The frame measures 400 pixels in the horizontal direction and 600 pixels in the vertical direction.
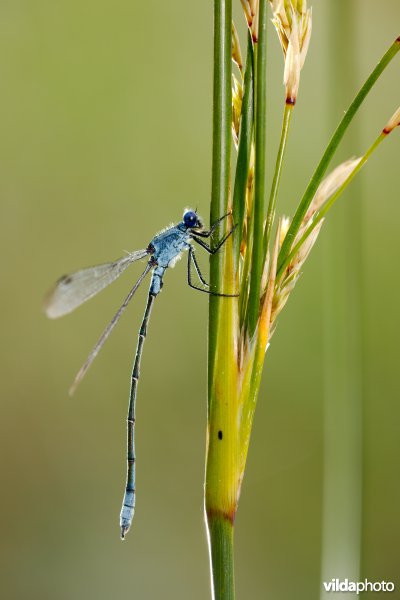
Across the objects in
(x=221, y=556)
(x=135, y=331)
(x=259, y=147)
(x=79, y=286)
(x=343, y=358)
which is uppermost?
(x=135, y=331)

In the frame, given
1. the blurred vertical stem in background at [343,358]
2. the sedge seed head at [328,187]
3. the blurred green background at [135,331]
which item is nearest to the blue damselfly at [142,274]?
the blurred vertical stem in background at [343,358]

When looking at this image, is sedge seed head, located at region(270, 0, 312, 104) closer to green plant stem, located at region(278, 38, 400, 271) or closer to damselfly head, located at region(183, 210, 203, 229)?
green plant stem, located at region(278, 38, 400, 271)

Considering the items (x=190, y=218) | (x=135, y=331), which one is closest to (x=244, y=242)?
(x=190, y=218)

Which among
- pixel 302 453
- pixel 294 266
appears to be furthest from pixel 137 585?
pixel 294 266

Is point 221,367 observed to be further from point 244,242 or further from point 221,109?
point 221,109

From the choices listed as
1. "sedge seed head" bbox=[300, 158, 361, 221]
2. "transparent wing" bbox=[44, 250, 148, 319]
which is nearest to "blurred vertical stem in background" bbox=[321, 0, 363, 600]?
"sedge seed head" bbox=[300, 158, 361, 221]

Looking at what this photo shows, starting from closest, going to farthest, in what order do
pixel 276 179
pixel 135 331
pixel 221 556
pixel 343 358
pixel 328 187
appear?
pixel 221 556, pixel 276 179, pixel 328 187, pixel 343 358, pixel 135 331

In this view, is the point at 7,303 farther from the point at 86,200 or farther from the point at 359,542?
the point at 359,542
